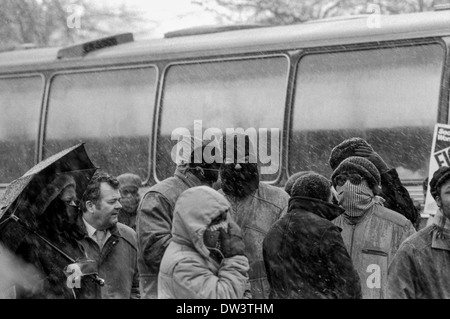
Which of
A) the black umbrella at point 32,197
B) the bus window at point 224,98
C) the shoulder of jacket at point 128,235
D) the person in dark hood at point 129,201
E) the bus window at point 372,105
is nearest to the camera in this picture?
the black umbrella at point 32,197

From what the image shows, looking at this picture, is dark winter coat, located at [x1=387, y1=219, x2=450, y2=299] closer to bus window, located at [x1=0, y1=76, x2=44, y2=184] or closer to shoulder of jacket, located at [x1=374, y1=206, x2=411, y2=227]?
shoulder of jacket, located at [x1=374, y1=206, x2=411, y2=227]

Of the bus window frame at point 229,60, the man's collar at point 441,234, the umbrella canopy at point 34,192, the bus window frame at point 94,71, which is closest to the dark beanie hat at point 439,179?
the man's collar at point 441,234

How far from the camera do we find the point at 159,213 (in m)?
6.78

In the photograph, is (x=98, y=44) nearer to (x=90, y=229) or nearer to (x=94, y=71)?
(x=94, y=71)

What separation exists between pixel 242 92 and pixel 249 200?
5014 millimetres

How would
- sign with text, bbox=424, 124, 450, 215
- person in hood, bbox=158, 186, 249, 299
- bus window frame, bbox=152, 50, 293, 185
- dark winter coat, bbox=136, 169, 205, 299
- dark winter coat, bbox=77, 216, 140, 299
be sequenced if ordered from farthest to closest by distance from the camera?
bus window frame, bbox=152, 50, 293, 185
sign with text, bbox=424, 124, 450, 215
dark winter coat, bbox=77, 216, 140, 299
dark winter coat, bbox=136, 169, 205, 299
person in hood, bbox=158, 186, 249, 299

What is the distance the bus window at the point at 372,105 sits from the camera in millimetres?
10625

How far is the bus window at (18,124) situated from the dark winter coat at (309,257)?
8510 mm

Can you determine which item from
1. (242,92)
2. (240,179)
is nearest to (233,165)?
(240,179)

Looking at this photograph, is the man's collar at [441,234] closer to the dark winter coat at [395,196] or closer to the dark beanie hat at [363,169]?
the dark beanie hat at [363,169]

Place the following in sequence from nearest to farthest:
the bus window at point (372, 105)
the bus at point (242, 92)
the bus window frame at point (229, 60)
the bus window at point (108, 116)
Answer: the bus window at point (372, 105), the bus at point (242, 92), the bus window frame at point (229, 60), the bus window at point (108, 116)

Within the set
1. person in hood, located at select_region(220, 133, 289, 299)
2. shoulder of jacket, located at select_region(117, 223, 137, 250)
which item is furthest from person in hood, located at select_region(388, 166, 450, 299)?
shoulder of jacket, located at select_region(117, 223, 137, 250)

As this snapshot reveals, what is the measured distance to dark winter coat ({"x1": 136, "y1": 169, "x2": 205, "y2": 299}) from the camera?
6.65 metres

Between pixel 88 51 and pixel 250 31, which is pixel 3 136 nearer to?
pixel 88 51
